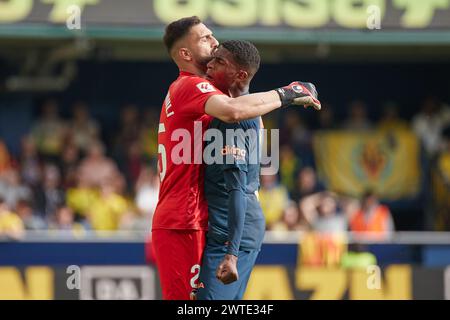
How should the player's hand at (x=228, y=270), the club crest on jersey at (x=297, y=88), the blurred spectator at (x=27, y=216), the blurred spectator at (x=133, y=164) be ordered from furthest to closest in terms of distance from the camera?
1. the blurred spectator at (x=133, y=164)
2. the blurred spectator at (x=27, y=216)
3. the club crest on jersey at (x=297, y=88)
4. the player's hand at (x=228, y=270)

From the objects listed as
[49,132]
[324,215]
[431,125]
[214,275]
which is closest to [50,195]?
[49,132]

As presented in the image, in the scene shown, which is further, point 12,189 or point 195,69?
point 12,189

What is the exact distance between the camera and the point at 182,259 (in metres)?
6.29

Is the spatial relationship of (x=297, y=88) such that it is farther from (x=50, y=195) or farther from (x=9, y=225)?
(x=50, y=195)

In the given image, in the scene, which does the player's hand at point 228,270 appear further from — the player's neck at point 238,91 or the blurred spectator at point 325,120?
the blurred spectator at point 325,120

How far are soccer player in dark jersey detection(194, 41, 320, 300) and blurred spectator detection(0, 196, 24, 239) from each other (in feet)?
22.3

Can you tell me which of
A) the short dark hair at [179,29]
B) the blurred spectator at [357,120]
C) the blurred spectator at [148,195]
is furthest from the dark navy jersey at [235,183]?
the blurred spectator at [357,120]

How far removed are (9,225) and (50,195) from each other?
1.43 meters

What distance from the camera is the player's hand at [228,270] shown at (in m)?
5.99

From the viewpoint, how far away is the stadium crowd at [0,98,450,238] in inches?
539

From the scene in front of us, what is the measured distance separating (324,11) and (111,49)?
3703 mm

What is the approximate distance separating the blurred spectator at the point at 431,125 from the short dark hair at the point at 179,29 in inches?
359

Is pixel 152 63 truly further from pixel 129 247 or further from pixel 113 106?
pixel 129 247
